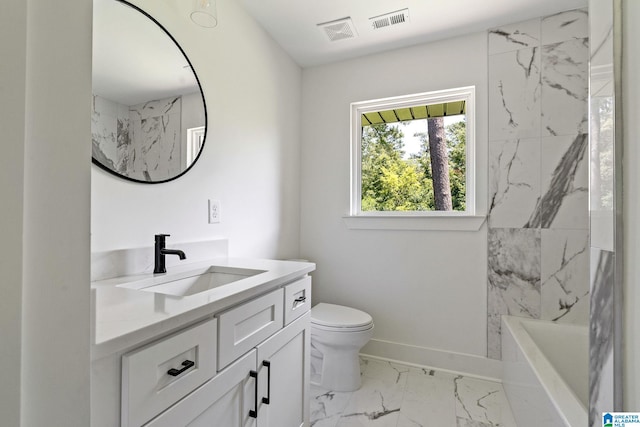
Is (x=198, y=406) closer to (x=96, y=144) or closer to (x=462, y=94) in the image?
(x=96, y=144)

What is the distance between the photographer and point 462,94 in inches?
86.9

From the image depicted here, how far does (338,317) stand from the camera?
6.57 feet

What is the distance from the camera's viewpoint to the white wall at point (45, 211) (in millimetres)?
299

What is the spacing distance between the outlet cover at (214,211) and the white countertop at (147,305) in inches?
16.7

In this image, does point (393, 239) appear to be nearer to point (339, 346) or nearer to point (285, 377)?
point (339, 346)

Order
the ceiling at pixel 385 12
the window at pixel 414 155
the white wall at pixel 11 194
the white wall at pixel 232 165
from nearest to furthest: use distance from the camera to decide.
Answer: the white wall at pixel 11 194, the white wall at pixel 232 165, the ceiling at pixel 385 12, the window at pixel 414 155

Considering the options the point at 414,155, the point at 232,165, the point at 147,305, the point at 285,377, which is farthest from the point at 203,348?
the point at 414,155

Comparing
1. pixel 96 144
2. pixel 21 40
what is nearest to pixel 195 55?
pixel 96 144

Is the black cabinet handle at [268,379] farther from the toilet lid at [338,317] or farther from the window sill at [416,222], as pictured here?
the window sill at [416,222]

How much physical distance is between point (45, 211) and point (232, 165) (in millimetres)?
1535

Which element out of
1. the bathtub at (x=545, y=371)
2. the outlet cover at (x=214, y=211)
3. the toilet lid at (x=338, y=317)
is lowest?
the bathtub at (x=545, y=371)

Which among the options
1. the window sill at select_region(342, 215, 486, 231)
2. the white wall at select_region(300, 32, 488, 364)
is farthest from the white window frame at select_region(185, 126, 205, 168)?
the window sill at select_region(342, 215, 486, 231)

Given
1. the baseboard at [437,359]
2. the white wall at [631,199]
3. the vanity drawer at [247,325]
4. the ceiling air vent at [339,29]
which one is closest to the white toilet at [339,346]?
the baseboard at [437,359]

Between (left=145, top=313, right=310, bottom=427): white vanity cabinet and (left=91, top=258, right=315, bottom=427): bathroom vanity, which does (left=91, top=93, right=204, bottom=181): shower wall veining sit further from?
(left=145, top=313, right=310, bottom=427): white vanity cabinet
